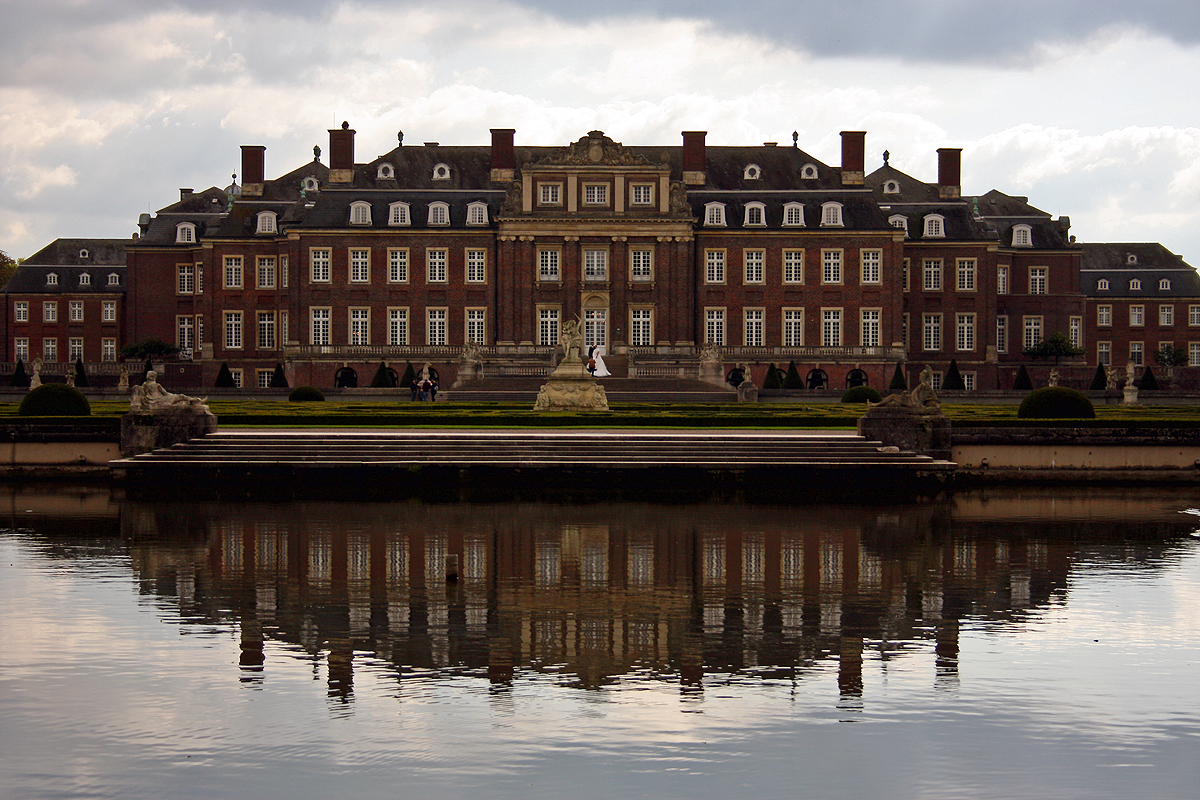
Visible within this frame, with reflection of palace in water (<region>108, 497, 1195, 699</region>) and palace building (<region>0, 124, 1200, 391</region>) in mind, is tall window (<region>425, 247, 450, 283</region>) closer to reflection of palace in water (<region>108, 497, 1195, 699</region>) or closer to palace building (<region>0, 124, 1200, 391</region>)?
palace building (<region>0, 124, 1200, 391</region>)

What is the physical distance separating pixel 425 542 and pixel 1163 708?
33.4 ft

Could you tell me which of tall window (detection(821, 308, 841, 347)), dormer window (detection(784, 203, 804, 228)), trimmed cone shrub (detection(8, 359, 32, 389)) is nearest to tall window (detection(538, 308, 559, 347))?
dormer window (detection(784, 203, 804, 228))

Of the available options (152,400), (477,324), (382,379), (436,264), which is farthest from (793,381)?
(152,400)

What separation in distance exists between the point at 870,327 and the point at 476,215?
2047 cm

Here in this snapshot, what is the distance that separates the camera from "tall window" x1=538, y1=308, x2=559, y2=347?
226 feet

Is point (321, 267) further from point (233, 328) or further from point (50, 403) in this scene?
point (50, 403)

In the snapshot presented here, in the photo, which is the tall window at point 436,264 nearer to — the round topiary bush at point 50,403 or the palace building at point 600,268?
the palace building at point 600,268

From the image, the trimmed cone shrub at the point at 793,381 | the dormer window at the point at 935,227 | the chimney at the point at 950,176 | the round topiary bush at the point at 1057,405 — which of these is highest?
the chimney at the point at 950,176

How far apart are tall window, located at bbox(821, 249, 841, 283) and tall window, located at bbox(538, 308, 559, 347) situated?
13.6 m

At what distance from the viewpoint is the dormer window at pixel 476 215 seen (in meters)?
69.1

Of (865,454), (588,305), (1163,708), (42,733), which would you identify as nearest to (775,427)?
(865,454)

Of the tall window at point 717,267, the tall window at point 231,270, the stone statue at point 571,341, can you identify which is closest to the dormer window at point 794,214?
the tall window at point 717,267

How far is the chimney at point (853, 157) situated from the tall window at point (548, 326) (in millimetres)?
16533

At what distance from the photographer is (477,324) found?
6906cm
